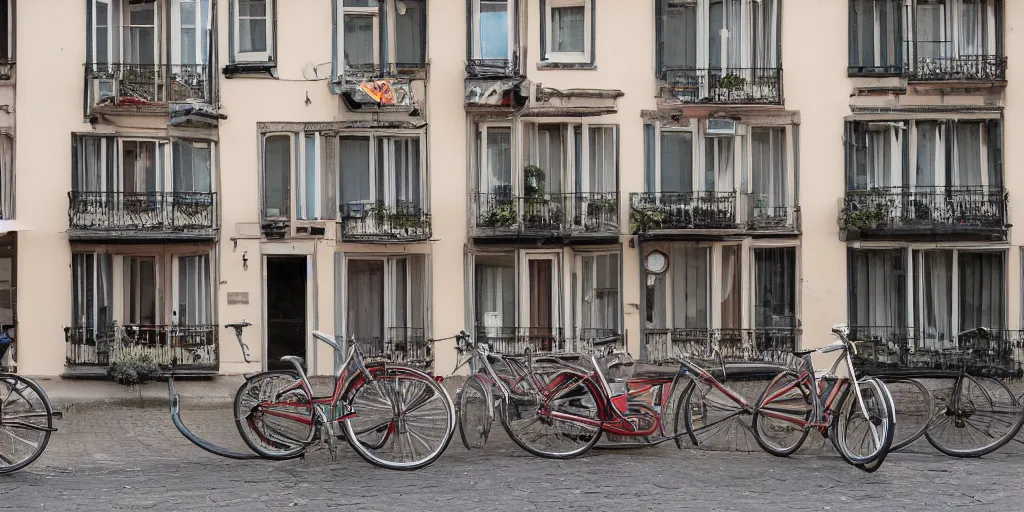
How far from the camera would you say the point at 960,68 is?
20047 millimetres

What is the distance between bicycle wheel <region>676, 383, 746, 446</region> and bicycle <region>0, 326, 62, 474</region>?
600 cm

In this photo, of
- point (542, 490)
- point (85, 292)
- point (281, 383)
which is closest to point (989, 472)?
point (542, 490)

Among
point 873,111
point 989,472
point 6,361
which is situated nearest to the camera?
point 989,472

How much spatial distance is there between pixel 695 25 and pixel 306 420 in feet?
38.6

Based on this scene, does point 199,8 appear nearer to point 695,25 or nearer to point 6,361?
point 6,361

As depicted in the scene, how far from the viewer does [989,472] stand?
1090 cm

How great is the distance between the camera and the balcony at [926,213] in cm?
1967

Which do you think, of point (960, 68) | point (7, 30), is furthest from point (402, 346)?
point (960, 68)

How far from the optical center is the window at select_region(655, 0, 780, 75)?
65.5 feet

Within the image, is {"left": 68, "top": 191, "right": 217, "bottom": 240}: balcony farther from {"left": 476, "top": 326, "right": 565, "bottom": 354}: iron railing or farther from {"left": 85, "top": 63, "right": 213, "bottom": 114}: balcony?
{"left": 476, "top": 326, "right": 565, "bottom": 354}: iron railing

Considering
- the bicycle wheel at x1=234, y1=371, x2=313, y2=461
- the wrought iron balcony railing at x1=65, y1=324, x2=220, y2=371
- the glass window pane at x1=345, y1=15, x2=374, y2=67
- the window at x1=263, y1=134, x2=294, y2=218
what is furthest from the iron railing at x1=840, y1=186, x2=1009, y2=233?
the bicycle wheel at x1=234, y1=371, x2=313, y2=461

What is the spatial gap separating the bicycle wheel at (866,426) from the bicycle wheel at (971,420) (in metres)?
1.36

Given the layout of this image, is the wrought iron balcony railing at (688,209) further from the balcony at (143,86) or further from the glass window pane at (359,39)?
the balcony at (143,86)

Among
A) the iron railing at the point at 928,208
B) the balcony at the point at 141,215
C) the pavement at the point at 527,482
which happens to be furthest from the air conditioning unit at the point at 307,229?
the iron railing at the point at 928,208
